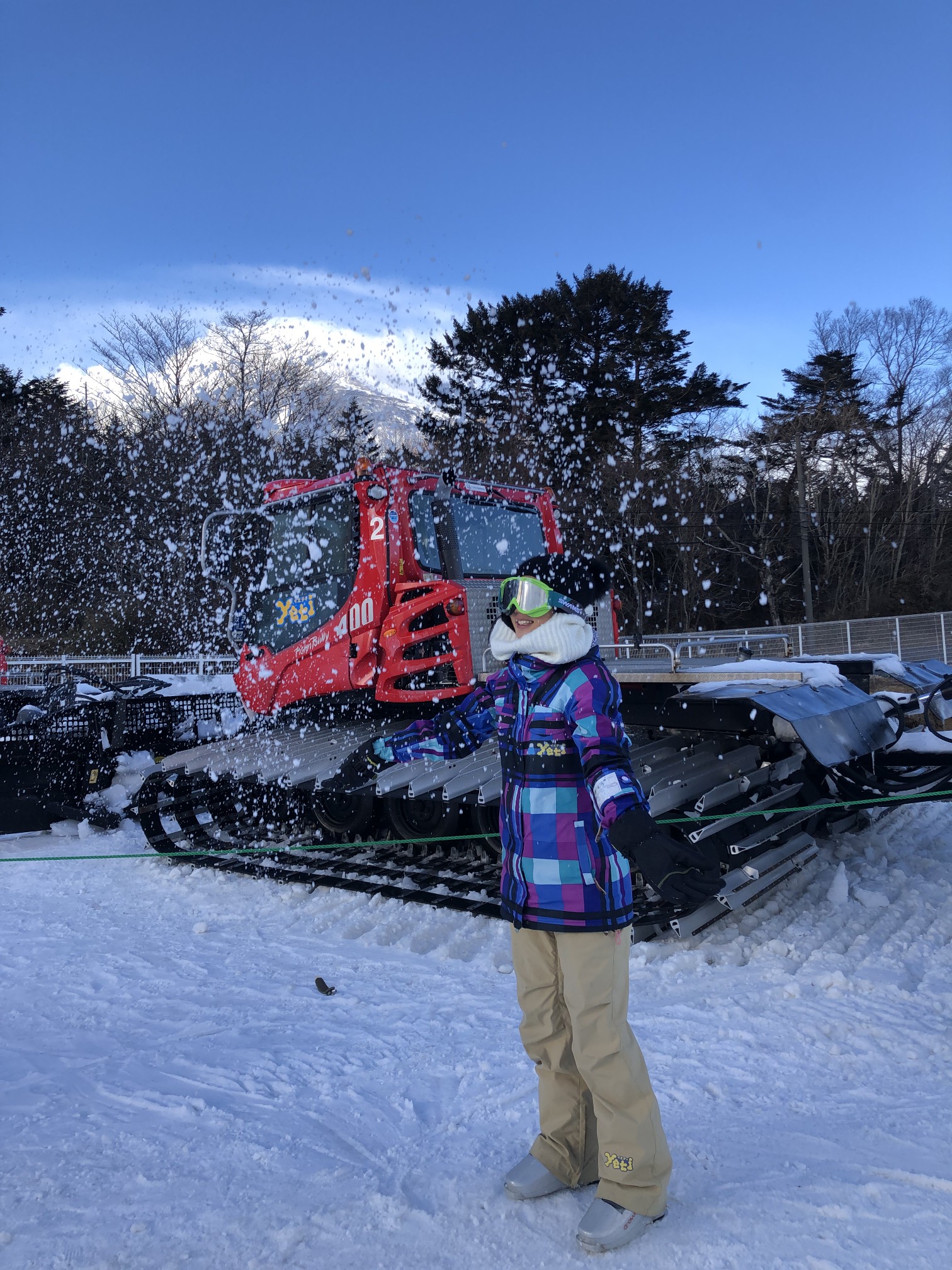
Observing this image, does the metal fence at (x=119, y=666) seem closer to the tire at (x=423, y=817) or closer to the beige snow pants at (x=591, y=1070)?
the tire at (x=423, y=817)

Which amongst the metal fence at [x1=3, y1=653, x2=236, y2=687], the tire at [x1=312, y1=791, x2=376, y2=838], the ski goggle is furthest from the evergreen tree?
the ski goggle

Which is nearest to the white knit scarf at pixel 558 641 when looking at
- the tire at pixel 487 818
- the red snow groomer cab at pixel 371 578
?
the tire at pixel 487 818

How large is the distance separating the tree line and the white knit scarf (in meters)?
15.6

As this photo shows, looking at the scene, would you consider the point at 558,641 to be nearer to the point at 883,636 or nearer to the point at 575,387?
the point at 883,636

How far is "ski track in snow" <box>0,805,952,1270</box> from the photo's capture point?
2330 mm

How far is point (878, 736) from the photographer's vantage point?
505cm

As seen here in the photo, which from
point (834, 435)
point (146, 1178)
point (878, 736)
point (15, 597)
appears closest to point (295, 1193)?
point (146, 1178)

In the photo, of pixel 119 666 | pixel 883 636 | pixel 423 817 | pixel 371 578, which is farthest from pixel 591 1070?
pixel 883 636

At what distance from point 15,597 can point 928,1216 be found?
2616cm

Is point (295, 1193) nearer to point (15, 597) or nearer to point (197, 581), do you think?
point (197, 581)

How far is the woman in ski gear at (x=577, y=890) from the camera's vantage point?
2279mm

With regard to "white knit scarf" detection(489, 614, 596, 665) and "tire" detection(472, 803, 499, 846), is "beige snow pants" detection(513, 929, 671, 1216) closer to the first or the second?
"white knit scarf" detection(489, 614, 596, 665)

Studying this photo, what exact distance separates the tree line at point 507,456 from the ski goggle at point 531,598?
1556 centimetres

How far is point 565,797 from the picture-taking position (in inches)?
95.7
